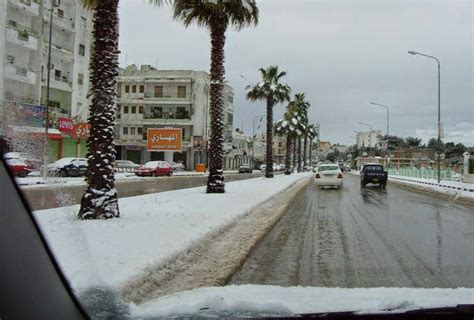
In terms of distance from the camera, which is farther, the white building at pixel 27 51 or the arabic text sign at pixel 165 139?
the arabic text sign at pixel 165 139

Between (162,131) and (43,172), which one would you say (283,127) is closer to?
(162,131)

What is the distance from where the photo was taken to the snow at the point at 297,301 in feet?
12.1

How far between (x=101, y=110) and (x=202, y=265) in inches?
185

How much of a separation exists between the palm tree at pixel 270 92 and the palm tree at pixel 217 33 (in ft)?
63.1

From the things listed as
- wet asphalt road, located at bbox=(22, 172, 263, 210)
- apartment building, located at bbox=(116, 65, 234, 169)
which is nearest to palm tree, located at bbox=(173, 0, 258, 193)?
wet asphalt road, located at bbox=(22, 172, 263, 210)

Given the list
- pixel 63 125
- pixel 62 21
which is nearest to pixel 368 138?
pixel 62 21

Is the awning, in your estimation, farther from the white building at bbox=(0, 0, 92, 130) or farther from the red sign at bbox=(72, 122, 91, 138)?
the red sign at bbox=(72, 122, 91, 138)

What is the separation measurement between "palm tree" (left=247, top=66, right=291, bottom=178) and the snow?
120 ft

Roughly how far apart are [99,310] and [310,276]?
3.88m

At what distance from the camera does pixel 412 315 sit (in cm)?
330

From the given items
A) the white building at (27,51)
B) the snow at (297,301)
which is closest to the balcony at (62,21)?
the white building at (27,51)

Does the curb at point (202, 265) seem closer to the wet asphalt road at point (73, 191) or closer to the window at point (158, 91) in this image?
the wet asphalt road at point (73, 191)

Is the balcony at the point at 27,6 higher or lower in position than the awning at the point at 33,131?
higher

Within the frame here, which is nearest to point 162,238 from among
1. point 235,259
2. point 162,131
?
point 235,259
